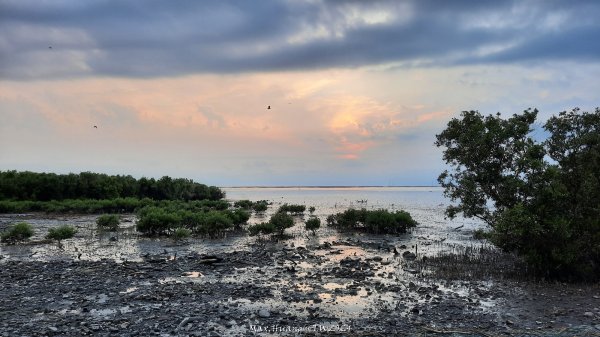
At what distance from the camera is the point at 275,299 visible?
13812 millimetres

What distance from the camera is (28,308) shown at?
12.4 m

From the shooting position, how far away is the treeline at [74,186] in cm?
6638

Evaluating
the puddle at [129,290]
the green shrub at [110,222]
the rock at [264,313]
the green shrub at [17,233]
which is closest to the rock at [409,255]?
the rock at [264,313]

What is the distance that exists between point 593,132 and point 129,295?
1844cm

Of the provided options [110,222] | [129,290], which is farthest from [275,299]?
[110,222]

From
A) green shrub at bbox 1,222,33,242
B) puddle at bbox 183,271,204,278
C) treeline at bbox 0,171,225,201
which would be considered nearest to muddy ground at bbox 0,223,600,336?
puddle at bbox 183,271,204,278

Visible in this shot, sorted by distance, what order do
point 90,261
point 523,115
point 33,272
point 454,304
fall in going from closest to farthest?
point 454,304, point 33,272, point 523,115, point 90,261

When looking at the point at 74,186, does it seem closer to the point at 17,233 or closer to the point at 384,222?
the point at 17,233

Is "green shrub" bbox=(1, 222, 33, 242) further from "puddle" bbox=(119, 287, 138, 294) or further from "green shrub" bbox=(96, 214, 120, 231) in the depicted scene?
"puddle" bbox=(119, 287, 138, 294)

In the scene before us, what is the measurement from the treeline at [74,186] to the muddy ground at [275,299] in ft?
176

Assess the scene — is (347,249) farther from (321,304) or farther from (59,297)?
(59,297)

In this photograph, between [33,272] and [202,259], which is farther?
[202,259]

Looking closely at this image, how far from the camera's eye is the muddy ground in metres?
11.0

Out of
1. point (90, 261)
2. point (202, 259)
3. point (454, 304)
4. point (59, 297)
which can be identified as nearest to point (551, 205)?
point (454, 304)
